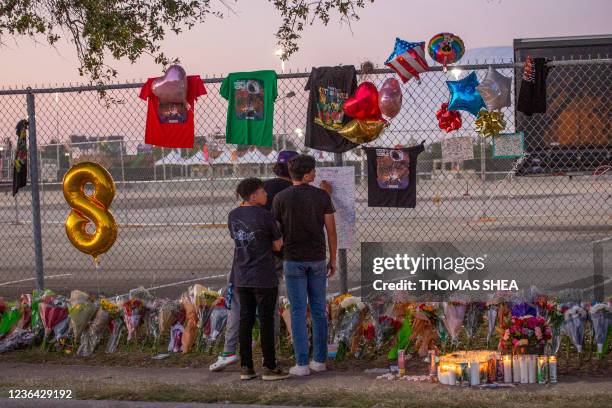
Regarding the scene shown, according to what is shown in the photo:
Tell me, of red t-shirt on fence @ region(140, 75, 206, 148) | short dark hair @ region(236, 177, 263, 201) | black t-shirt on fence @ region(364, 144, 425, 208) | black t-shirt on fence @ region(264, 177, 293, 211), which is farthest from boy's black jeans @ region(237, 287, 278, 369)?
red t-shirt on fence @ region(140, 75, 206, 148)

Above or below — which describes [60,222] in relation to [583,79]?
below

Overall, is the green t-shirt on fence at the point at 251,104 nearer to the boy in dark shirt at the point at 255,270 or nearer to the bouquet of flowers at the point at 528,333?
the boy in dark shirt at the point at 255,270

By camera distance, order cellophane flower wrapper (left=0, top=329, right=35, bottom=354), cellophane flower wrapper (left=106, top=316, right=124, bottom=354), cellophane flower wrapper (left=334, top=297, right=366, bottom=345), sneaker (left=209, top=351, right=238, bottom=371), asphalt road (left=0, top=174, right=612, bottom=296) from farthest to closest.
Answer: asphalt road (left=0, top=174, right=612, bottom=296) < cellophane flower wrapper (left=0, top=329, right=35, bottom=354) < cellophane flower wrapper (left=106, top=316, right=124, bottom=354) < cellophane flower wrapper (left=334, top=297, right=366, bottom=345) < sneaker (left=209, top=351, right=238, bottom=371)

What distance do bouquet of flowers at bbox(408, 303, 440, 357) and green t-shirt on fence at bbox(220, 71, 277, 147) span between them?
2.22 metres

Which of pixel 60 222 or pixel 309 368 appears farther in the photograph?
pixel 60 222

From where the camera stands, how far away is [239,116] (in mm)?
8891

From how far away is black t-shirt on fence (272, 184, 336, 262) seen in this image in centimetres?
741

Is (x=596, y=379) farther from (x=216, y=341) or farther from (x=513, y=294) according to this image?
(x=216, y=341)

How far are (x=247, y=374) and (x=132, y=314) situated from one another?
1.63 meters

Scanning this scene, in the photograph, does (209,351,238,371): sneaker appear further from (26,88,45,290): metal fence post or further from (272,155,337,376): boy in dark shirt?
(26,88,45,290): metal fence post

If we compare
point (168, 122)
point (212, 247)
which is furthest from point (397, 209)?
point (168, 122)

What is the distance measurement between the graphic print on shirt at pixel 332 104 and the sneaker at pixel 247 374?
2.39 metres

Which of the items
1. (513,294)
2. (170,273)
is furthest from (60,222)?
(513,294)

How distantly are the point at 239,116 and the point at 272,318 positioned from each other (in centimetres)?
231
